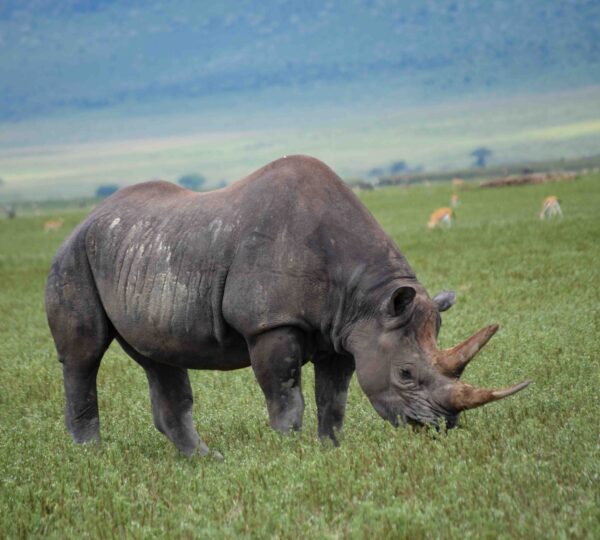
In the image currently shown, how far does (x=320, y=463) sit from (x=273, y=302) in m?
1.31

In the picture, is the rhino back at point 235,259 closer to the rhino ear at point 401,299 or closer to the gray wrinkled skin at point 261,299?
the gray wrinkled skin at point 261,299

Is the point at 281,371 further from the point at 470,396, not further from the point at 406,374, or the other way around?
the point at 470,396

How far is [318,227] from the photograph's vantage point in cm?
868

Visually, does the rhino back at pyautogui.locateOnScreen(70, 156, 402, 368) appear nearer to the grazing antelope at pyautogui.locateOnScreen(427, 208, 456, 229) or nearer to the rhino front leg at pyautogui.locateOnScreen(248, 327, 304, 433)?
the rhino front leg at pyautogui.locateOnScreen(248, 327, 304, 433)

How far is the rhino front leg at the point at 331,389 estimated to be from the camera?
9.12 meters

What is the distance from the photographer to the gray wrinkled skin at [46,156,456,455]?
8.37 m

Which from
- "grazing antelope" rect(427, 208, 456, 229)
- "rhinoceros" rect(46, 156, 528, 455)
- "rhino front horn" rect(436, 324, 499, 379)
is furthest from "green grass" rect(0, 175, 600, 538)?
"grazing antelope" rect(427, 208, 456, 229)

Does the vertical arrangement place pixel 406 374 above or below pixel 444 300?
below

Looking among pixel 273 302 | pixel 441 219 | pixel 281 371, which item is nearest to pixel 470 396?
pixel 281 371

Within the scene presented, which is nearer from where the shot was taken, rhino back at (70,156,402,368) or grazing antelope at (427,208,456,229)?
rhino back at (70,156,402,368)

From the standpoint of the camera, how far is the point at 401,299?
827 cm

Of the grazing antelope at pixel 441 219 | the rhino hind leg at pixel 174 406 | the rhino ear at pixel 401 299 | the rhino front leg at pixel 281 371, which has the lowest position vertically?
the grazing antelope at pixel 441 219

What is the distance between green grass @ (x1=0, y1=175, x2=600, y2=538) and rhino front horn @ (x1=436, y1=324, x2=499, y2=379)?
41cm

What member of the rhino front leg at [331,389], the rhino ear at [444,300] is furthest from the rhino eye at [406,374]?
the rhino front leg at [331,389]
